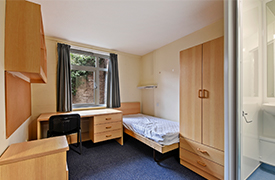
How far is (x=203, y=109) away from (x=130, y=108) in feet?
7.86

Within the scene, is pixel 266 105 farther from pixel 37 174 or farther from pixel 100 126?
pixel 100 126

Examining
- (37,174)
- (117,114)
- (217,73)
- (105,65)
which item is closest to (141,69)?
(105,65)

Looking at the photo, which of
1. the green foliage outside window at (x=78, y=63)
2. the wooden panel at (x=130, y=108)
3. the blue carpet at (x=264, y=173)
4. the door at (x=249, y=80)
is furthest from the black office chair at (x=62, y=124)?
the blue carpet at (x=264, y=173)

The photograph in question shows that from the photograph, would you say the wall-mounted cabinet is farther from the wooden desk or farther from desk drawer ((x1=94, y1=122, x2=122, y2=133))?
desk drawer ((x1=94, y1=122, x2=122, y2=133))

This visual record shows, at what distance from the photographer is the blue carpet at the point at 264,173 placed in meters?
1.19

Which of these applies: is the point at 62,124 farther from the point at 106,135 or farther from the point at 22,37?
the point at 22,37

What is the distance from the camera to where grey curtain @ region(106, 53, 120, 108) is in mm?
3426

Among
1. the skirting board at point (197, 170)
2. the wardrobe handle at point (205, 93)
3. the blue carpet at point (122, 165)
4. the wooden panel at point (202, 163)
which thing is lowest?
the blue carpet at point (122, 165)

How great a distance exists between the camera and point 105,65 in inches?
141

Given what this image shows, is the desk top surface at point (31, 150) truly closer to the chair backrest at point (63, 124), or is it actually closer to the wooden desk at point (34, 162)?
the wooden desk at point (34, 162)

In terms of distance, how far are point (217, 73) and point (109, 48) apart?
2728 mm

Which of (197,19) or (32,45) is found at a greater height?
(197,19)

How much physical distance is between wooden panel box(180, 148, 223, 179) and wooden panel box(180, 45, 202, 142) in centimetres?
25

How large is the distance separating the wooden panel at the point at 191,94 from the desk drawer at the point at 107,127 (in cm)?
138
